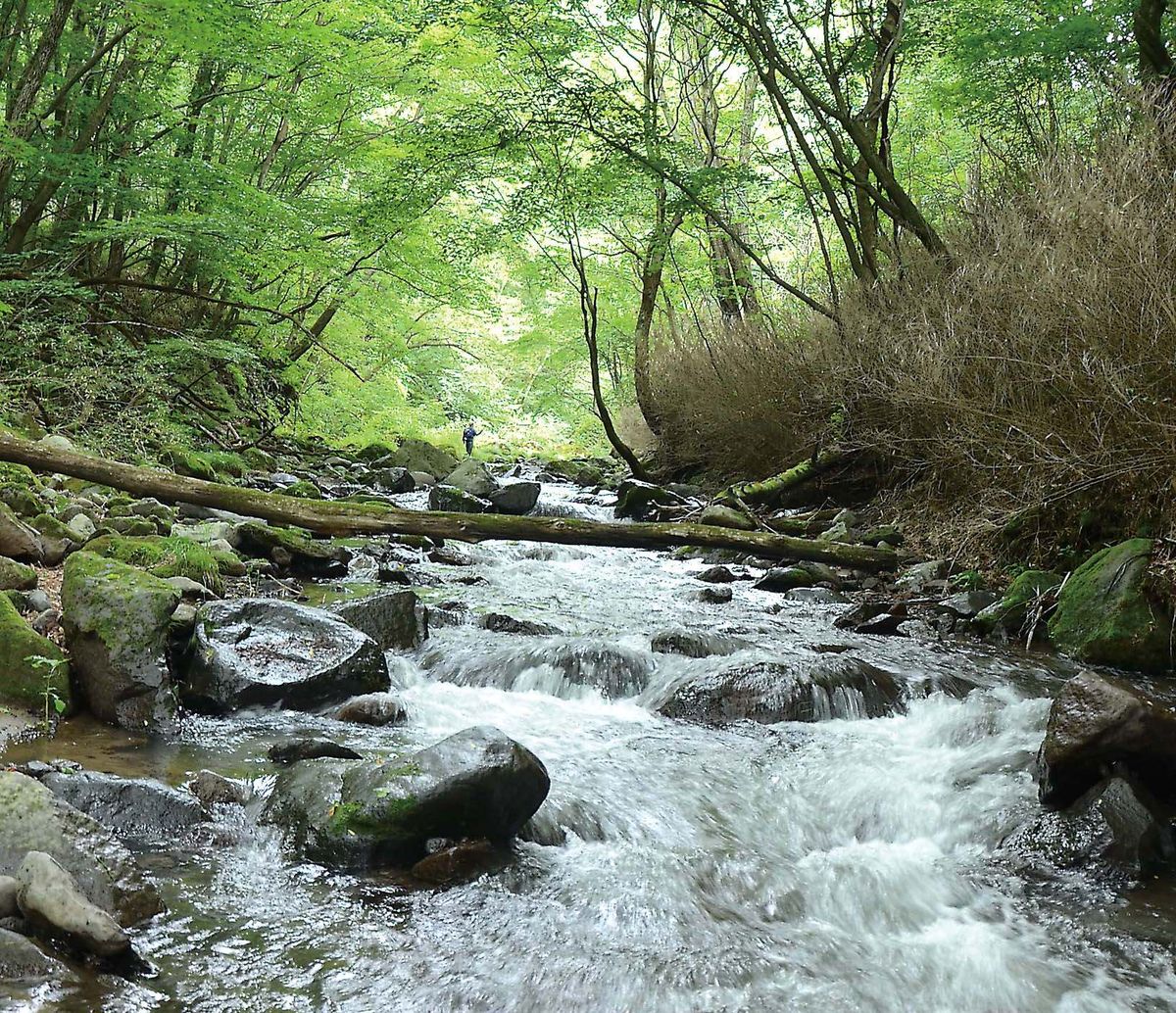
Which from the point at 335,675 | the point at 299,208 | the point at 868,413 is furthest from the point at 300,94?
the point at 335,675

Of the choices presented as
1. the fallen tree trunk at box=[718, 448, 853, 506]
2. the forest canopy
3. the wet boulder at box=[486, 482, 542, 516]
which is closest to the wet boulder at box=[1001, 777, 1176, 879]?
the forest canopy

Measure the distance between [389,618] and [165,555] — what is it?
153 centimetres

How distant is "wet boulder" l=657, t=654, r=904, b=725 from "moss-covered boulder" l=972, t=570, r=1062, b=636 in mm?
1423

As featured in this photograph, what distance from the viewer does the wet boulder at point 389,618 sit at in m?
5.82

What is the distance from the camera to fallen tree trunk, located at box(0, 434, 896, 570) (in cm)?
641

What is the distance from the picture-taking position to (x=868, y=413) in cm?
957

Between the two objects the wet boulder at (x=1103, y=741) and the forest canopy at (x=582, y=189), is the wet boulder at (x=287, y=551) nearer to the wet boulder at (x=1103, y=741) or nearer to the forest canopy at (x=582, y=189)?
the forest canopy at (x=582, y=189)

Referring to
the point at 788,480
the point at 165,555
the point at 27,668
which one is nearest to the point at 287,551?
the point at 165,555

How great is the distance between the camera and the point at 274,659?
4.75m

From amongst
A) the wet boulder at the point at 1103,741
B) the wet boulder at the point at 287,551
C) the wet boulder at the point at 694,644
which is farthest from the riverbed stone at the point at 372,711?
the wet boulder at the point at 1103,741

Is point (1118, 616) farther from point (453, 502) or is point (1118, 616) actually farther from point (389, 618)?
point (453, 502)

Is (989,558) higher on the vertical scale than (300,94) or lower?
lower

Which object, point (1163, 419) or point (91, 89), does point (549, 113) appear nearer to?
point (91, 89)

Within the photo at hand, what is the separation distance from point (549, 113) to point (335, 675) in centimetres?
863
